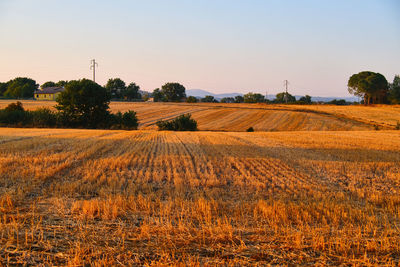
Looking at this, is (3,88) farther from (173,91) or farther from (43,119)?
(43,119)

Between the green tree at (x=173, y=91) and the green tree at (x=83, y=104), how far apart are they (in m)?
94.8

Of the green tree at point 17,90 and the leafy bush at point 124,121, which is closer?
the leafy bush at point 124,121

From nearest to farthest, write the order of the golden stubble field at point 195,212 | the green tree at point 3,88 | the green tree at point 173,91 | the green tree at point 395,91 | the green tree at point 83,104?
the golden stubble field at point 195,212, the green tree at point 83,104, the green tree at point 395,91, the green tree at point 3,88, the green tree at point 173,91

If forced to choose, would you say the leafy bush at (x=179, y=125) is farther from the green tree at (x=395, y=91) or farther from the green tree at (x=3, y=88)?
the green tree at (x=3, y=88)

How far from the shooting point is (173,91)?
136000mm

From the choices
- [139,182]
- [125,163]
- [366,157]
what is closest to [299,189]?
[139,182]

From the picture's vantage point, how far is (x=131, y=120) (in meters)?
40.4

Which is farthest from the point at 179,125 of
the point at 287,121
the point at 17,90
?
the point at 17,90

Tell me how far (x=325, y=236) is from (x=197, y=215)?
249 centimetres

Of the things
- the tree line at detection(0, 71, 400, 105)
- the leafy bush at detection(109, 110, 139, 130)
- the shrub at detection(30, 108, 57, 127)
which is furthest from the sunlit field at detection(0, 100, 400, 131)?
the tree line at detection(0, 71, 400, 105)

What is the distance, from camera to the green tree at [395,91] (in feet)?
292

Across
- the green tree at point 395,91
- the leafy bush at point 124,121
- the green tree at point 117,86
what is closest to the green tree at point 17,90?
the green tree at point 117,86

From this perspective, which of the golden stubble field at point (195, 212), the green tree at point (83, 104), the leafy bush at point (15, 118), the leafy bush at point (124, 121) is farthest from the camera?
the leafy bush at point (124, 121)

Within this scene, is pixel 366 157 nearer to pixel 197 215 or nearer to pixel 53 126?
pixel 197 215
